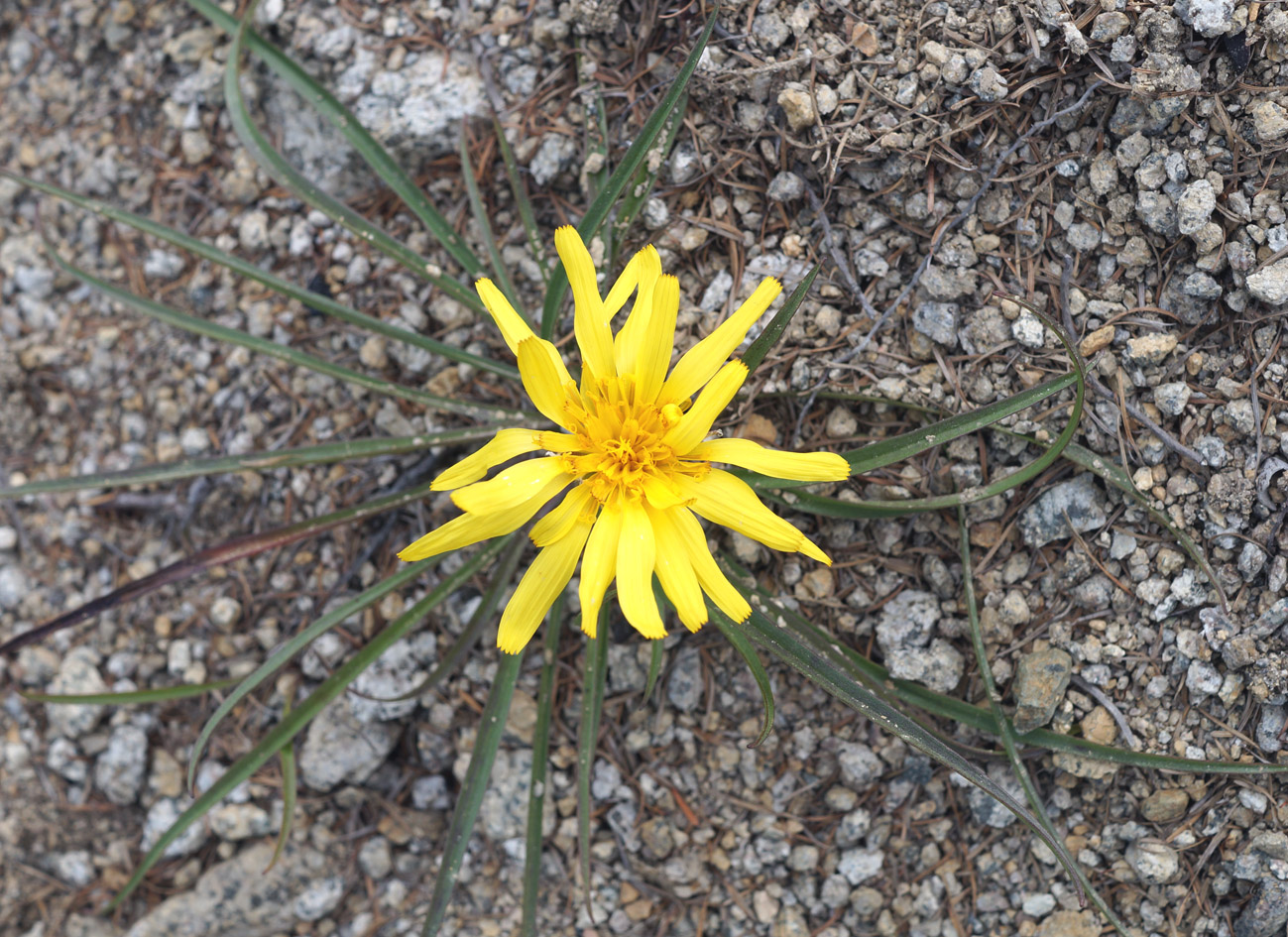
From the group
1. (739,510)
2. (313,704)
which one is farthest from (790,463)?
(313,704)

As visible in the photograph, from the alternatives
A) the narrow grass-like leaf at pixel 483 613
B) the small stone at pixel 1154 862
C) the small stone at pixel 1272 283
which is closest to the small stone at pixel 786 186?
the small stone at pixel 1272 283

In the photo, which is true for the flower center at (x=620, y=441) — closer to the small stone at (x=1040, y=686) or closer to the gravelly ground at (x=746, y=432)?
the gravelly ground at (x=746, y=432)

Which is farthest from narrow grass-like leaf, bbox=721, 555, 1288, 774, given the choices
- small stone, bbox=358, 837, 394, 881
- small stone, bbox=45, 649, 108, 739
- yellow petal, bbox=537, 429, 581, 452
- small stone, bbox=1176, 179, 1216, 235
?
Answer: small stone, bbox=45, 649, 108, 739

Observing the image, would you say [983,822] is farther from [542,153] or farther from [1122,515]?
[542,153]

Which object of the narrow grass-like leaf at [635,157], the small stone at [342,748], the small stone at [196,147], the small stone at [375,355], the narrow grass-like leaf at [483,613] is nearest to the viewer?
Answer: the narrow grass-like leaf at [635,157]

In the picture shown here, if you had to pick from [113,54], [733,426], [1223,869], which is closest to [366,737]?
[733,426]

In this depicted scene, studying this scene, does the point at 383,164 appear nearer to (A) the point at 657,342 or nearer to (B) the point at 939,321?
(A) the point at 657,342
